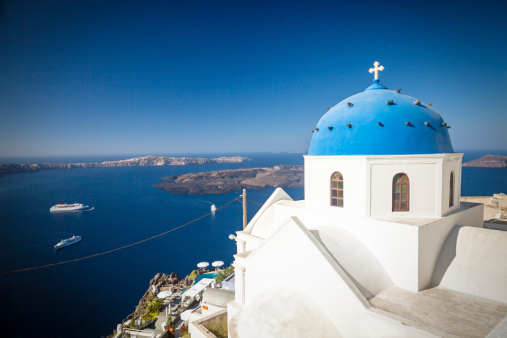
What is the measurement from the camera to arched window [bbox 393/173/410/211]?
6594 millimetres

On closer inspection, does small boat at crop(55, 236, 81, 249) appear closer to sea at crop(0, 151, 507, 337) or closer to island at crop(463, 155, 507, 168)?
sea at crop(0, 151, 507, 337)

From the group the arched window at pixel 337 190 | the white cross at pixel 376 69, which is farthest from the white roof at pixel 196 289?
the white cross at pixel 376 69

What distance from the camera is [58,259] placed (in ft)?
114

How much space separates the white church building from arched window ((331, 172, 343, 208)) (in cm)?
Result: 3

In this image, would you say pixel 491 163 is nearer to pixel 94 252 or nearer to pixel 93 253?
pixel 94 252

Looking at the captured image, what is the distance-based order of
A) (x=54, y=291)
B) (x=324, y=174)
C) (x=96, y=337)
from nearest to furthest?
(x=324, y=174) < (x=96, y=337) < (x=54, y=291)

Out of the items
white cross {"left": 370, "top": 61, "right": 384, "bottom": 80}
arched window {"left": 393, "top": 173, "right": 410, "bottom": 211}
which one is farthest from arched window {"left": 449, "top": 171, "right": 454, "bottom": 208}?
white cross {"left": 370, "top": 61, "right": 384, "bottom": 80}

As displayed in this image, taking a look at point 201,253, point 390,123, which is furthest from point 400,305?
point 201,253

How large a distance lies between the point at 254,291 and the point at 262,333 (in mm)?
1686

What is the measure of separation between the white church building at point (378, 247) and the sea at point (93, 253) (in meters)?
21.3

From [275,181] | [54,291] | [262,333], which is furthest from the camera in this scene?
[275,181]

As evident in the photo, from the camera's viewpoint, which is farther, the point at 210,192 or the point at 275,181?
the point at 275,181

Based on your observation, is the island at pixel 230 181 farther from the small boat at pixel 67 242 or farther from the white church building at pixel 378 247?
the white church building at pixel 378 247

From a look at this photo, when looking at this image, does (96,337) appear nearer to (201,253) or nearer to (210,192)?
(201,253)
